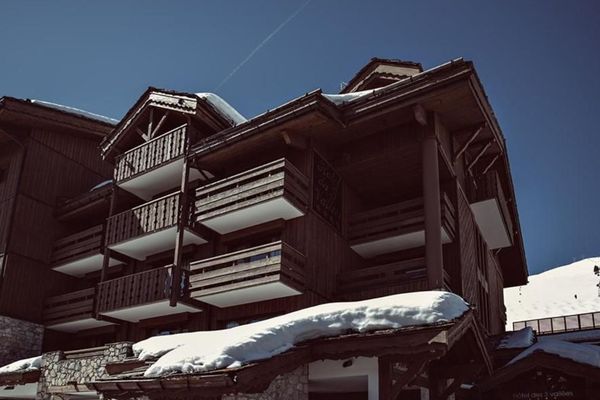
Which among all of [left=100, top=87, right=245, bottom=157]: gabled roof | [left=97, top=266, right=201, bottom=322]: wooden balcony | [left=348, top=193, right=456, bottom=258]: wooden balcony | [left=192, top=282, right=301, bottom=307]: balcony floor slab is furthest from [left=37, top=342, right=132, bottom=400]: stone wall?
[left=100, top=87, right=245, bottom=157]: gabled roof

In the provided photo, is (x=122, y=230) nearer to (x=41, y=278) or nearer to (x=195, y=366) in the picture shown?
(x=41, y=278)

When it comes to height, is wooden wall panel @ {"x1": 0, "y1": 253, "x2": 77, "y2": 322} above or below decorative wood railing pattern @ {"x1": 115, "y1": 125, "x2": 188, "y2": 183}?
below

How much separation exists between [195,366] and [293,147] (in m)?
9.41

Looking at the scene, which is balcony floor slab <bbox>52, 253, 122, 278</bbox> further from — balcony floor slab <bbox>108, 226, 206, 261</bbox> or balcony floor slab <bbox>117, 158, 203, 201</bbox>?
balcony floor slab <bbox>117, 158, 203, 201</bbox>

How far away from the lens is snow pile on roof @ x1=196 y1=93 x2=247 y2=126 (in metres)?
21.5

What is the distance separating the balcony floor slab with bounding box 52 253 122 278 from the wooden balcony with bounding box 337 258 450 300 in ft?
34.4

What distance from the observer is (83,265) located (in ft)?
78.5

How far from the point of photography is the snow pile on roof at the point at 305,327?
1005cm

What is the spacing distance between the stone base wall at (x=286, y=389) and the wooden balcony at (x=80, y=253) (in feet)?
43.6

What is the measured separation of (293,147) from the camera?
59.9 feet

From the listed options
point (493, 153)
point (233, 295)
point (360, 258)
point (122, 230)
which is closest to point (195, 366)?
point (233, 295)

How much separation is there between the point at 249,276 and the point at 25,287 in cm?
1110

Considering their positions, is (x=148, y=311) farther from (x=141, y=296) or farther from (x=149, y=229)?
(x=149, y=229)

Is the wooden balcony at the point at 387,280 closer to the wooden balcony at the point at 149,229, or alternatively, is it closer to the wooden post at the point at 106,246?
the wooden balcony at the point at 149,229
